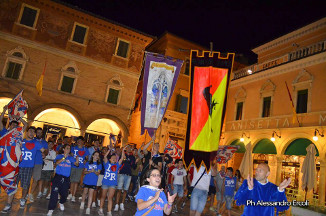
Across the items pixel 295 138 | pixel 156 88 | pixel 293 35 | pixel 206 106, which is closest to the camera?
pixel 206 106

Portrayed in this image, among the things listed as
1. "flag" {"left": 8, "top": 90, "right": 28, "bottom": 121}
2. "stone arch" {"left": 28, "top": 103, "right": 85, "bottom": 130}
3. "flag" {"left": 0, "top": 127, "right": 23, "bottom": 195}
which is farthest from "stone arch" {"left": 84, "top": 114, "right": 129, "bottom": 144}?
"flag" {"left": 0, "top": 127, "right": 23, "bottom": 195}

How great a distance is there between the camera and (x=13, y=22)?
65.2ft

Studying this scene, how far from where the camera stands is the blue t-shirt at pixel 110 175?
756 cm

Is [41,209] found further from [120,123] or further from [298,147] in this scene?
[120,123]

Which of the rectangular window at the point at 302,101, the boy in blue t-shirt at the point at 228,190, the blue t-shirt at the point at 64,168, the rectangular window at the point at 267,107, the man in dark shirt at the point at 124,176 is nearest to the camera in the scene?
the blue t-shirt at the point at 64,168

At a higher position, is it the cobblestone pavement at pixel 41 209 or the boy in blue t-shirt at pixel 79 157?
the boy in blue t-shirt at pixel 79 157

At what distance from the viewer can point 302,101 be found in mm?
16547

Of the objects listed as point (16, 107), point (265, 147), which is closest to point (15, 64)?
point (16, 107)

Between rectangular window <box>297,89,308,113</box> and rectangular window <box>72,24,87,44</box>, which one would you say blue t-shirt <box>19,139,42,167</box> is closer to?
rectangular window <box>297,89,308,113</box>

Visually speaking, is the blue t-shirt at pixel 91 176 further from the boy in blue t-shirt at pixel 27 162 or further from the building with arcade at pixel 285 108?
the building with arcade at pixel 285 108

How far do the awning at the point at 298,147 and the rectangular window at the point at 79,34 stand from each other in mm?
17939

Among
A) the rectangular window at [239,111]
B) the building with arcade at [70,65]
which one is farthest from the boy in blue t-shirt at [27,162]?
the rectangular window at [239,111]

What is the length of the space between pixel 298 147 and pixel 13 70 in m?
20.7

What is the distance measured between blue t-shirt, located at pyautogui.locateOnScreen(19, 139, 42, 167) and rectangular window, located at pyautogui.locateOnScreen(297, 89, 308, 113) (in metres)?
15.3
